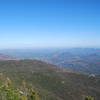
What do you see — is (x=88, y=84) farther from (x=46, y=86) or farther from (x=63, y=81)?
(x=46, y=86)

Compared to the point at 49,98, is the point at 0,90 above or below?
above

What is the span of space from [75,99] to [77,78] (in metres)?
53.6

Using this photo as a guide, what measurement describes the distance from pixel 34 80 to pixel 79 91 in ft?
135

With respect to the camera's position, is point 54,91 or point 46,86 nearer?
point 54,91

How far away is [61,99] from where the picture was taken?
331 feet

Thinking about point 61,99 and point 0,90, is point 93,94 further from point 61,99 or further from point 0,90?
point 0,90

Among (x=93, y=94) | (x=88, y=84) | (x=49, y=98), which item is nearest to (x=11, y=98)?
(x=49, y=98)

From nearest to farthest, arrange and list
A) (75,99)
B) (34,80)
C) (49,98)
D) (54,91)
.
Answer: (49,98) < (75,99) < (54,91) < (34,80)

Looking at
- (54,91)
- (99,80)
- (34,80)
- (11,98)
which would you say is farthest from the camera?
(99,80)

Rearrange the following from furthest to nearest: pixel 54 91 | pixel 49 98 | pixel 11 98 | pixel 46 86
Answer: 1. pixel 46 86
2. pixel 54 91
3. pixel 49 98
4. pixel 11 98

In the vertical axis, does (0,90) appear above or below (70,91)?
above

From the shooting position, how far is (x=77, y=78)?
159875mm

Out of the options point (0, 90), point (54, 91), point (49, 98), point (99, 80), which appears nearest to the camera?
point (0, 90)

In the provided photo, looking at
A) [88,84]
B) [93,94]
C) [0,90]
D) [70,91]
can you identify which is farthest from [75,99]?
[0,90]
